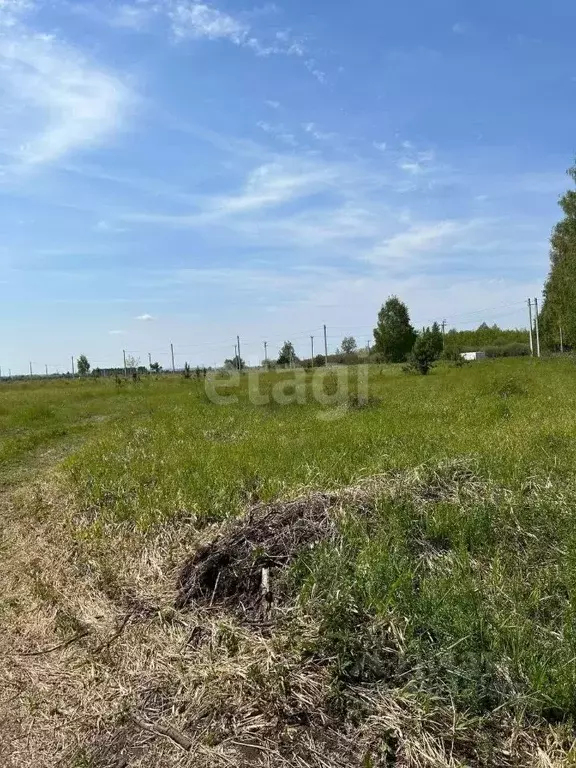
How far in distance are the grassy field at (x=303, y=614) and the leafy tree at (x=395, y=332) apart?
4152cm

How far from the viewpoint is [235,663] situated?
A: 2.92m

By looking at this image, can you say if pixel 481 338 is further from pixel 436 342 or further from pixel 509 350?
pixel 436 342

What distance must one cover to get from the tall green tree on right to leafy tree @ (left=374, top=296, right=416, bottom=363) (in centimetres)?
1006

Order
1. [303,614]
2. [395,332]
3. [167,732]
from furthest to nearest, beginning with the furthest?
[395,332], [303,614], [167,732]

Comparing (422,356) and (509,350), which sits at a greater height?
(422,356)

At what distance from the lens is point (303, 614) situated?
10.3 feet

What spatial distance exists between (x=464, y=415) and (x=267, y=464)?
500cm

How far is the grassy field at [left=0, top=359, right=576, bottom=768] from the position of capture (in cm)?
248

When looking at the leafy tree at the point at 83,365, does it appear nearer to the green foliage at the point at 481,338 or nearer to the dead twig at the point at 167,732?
the green foliage at the point at 481,338

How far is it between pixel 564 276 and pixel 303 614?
31176 millimetres

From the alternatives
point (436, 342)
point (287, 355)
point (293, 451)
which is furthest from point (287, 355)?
point (293, 451)

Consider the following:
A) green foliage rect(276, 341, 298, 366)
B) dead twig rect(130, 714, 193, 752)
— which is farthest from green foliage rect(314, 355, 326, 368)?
dead twig rect(130, 714, 193, 752)

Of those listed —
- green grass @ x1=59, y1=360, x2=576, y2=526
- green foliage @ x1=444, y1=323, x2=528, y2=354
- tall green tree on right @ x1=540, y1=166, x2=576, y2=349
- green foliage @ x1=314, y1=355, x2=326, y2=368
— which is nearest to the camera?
green grass @ x1=59, y1=360, x2=576, y2=526

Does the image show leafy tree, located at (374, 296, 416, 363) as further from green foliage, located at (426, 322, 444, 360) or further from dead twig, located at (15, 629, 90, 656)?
dead twig, located at (15, 629, 90, 656)
